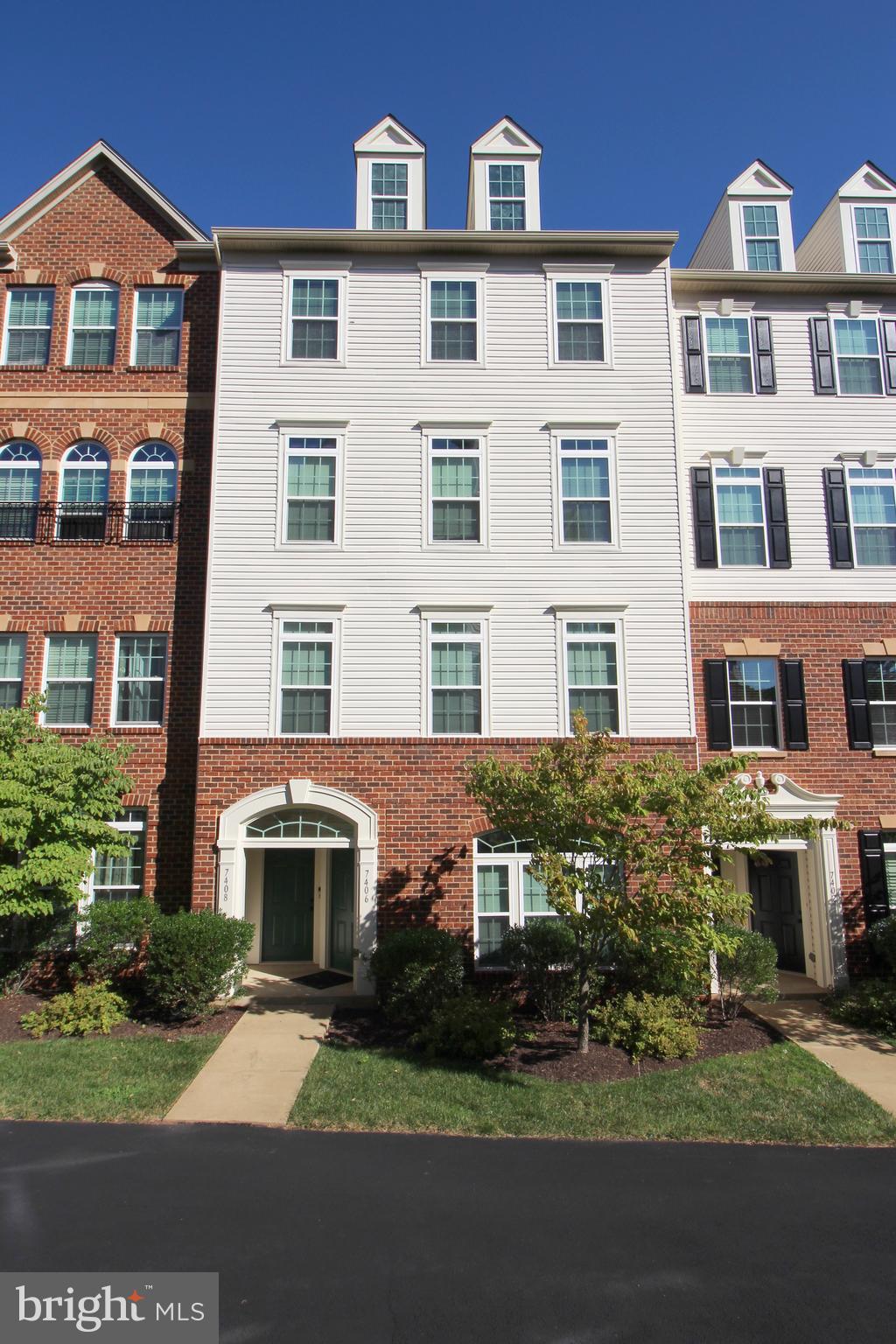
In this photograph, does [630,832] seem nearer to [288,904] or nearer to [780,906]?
[780,906]

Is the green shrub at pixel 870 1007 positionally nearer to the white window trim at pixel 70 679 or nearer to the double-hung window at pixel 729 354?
the double-hung window at pixel 729 354

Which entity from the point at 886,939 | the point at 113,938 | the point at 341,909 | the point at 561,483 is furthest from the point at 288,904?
the point at 886,939

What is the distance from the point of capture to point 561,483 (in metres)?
14.7

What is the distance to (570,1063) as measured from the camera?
10.5 metres

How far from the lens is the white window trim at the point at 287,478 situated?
47.1 feet

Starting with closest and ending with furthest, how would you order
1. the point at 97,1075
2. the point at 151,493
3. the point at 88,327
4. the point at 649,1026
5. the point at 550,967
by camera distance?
the point at 97,1075 < the point at 649,1026 < the point at 550,967 < the point at 151,493 < the point at 88,327

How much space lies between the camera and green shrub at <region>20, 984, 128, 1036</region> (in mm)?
11297

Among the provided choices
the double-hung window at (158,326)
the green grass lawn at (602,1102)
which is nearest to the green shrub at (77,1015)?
the green grass lawn at (602,1102)

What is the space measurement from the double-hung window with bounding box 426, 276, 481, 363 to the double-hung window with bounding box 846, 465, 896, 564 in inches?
288

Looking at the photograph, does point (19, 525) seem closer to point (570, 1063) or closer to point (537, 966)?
point (537, 966)

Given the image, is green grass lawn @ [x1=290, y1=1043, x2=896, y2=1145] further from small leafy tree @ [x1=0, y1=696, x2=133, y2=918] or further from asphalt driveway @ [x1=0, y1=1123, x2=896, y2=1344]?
small leafy tree @ [x1=0, y1=696, x2=133, y2=918]

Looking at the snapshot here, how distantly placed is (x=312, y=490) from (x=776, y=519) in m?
8.32

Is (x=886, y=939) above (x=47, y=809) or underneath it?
underneath

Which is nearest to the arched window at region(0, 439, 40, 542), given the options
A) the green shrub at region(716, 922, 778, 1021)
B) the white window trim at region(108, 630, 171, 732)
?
the white window trim at region(108, 630, 171, 732)
